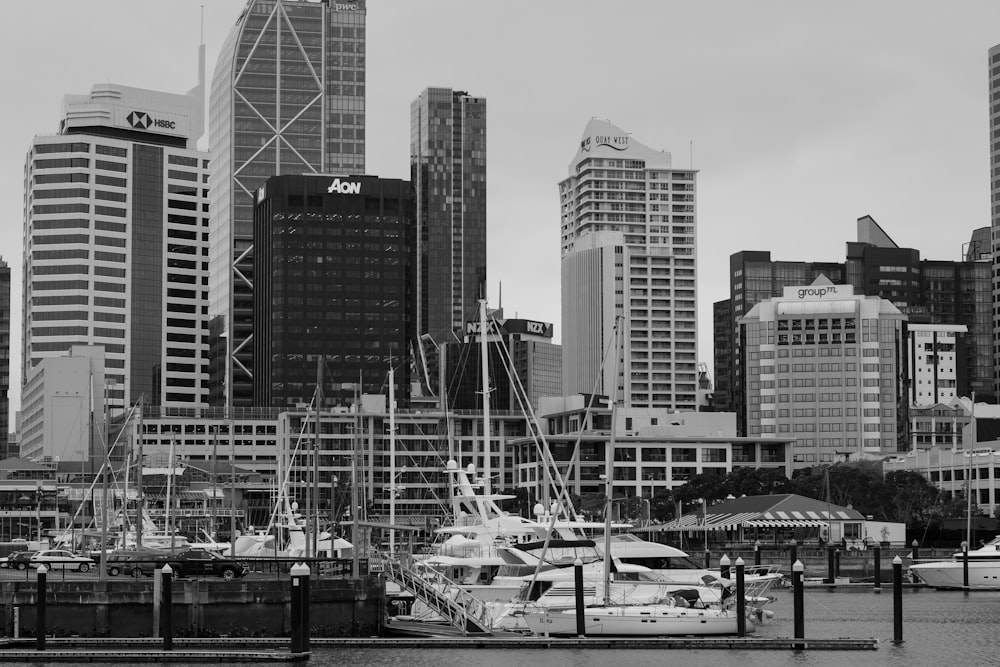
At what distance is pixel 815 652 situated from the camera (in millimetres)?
69188

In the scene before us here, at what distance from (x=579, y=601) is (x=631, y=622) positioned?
3.96 m

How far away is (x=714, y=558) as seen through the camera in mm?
147125

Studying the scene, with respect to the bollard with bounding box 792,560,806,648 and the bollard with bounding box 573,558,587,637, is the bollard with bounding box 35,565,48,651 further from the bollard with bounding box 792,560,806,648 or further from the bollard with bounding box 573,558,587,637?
the bollard with bounding box 792,560,806,648

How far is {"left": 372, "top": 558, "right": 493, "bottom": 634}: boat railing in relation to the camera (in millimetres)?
74562

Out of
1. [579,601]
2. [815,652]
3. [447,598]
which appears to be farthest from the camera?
[447,598]

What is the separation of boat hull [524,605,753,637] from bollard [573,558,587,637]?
174cm

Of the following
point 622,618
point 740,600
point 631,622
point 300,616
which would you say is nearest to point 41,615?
point 300,616

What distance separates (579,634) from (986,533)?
97825 millimetres

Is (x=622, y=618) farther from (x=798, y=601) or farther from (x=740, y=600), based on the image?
(x=798, y=601)

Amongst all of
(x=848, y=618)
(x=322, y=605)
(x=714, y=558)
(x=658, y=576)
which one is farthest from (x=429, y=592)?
(x=714, y=558)

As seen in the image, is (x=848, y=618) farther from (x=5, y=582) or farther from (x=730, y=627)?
(x=5, y=582)

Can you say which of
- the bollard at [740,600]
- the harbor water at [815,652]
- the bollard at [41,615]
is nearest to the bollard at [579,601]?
the harbor water at [815,652]

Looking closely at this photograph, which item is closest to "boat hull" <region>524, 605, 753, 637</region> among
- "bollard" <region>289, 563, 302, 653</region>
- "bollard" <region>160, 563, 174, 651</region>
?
"bollard" <region>289, 563, 302, 653</region>

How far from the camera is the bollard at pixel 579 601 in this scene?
7075 centimetres
